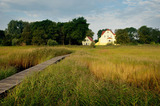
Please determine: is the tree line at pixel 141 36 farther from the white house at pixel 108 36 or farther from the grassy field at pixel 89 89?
the grassy field at pixel 89 89

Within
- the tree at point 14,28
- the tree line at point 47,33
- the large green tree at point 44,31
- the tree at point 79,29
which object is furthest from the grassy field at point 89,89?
the tree at point 14,28

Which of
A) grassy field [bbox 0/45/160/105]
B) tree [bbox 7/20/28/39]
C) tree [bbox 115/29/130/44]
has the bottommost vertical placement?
grassy field [bbox 0/45/160/105]

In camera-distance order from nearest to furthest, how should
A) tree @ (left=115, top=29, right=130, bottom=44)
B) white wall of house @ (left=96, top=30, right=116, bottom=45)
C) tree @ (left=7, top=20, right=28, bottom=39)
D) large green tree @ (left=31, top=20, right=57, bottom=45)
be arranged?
tree @ (left=115, top=29, right=130, bottom=44)
large green tree @ (left=31, top=20, right=57, bottom=45)
white wall of house @ (left=96, top=30, right=116, bottom=45)
tree @ (left=7, top=20, right=28, bottom=39)

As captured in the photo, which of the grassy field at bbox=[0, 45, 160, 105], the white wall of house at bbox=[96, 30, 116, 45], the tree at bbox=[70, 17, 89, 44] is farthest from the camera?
the white wall of house at bbox=[96, 30, 116, 45]

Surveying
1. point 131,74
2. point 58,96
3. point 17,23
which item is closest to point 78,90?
point 58,96

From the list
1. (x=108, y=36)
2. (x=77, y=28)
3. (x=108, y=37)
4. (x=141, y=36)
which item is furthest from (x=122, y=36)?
(x=141, y=36)

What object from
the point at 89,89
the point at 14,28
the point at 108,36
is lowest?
the point at 89,89

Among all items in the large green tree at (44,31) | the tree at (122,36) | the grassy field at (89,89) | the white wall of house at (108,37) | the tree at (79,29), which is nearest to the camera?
the grassy field at (89,89)

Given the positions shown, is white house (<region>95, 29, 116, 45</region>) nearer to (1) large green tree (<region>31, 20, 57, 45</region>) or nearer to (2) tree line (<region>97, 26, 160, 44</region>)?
(2) tree line (<region>97, 26, 160, 44</region>)

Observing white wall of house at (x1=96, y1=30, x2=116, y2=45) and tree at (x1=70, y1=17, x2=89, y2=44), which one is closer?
tree at (x1=70, y1=17, x2=89, y2=44)

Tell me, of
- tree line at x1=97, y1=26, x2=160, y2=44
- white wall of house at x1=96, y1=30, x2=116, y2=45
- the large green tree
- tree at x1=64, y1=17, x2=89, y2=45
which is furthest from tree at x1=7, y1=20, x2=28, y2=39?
tree line at x1=97, y1=26, x2=160, y2=44

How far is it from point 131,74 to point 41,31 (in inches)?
1346

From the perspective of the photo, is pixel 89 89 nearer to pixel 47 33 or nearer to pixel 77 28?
pixel 47 33

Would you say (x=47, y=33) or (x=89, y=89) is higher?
(x=47, y=33)
